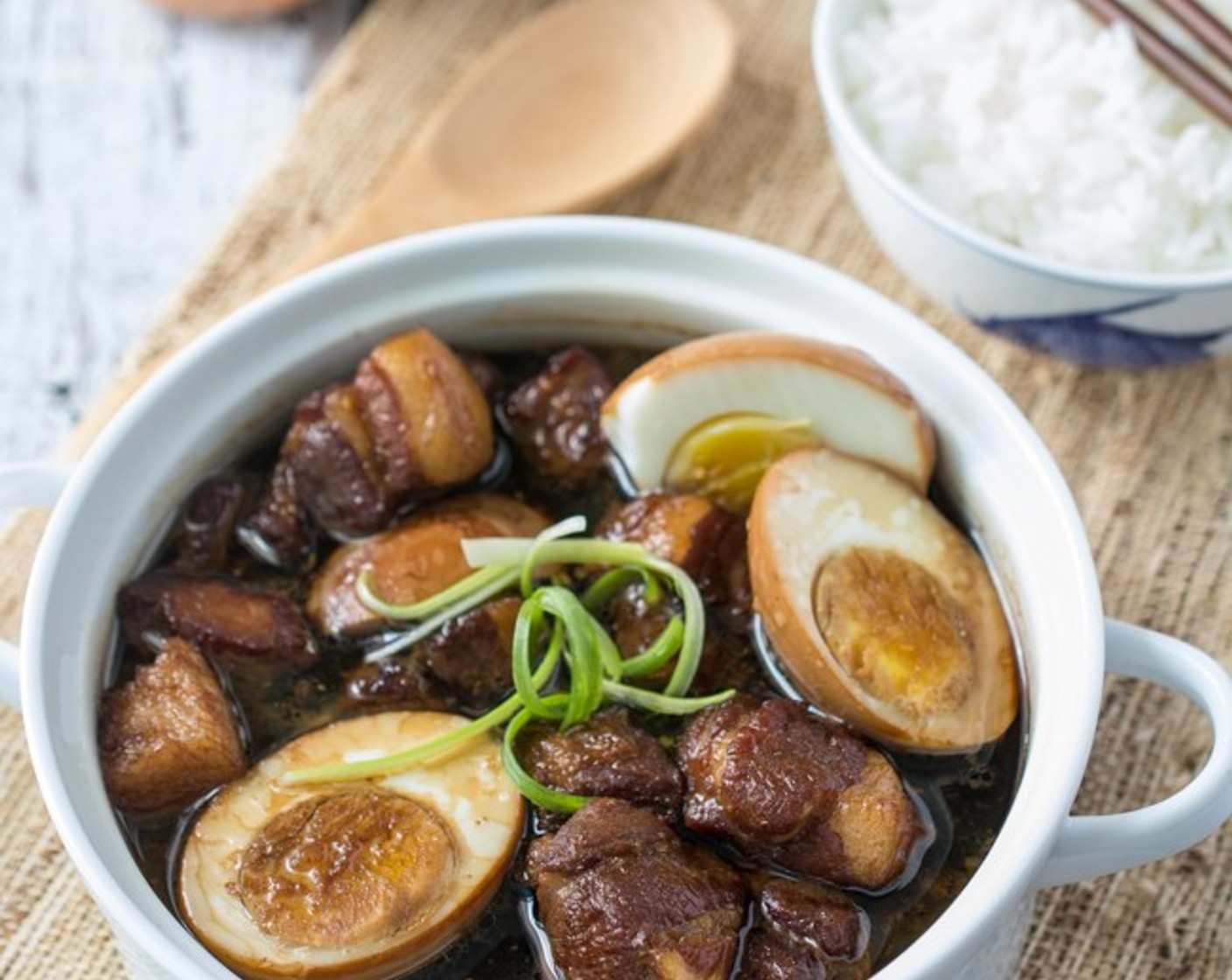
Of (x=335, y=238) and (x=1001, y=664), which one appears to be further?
(x=335, y=238)

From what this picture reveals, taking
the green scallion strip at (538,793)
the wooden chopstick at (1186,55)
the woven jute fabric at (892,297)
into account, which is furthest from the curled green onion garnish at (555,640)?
the wooden chopstick at (1186,55)

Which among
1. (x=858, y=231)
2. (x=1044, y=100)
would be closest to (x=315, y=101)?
(x=858, y=231)

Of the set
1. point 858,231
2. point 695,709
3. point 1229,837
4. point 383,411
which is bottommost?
point 1229,837

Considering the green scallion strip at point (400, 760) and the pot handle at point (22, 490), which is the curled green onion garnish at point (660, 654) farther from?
the pot handle at point (22, 490)

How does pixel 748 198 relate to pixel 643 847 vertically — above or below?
below

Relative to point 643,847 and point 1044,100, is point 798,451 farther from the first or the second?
point 1044,100
